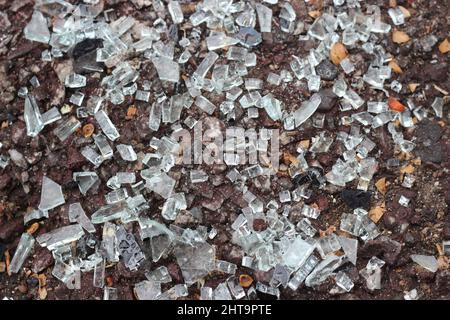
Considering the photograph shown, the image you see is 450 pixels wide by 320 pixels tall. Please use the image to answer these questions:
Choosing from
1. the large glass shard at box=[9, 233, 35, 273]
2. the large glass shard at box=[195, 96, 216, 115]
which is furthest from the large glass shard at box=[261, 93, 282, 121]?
the large glass shard at box=[9, 233, 35, 273]

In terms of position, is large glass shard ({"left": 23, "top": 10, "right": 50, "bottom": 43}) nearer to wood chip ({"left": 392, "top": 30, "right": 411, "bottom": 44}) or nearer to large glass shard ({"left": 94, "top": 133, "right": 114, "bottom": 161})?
large glass shard ({"left": 94, "top": 133, "right": 114, "bottom": 161})

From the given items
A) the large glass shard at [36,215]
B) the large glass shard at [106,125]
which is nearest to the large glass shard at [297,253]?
the large glass shard at [106,125]

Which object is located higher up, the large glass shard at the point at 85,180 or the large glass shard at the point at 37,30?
the large glass shard at the point at 37,30

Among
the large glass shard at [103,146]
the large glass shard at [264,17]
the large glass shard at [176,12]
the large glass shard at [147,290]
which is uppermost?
the large glass shard at [176,12]

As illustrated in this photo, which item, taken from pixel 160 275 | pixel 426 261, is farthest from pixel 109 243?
pixel 426 261

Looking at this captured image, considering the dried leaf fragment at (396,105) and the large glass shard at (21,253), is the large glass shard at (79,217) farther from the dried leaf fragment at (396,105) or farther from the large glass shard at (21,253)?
the dried leaf fragment at (396,105)

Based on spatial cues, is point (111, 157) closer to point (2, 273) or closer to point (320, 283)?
point (2, 273)

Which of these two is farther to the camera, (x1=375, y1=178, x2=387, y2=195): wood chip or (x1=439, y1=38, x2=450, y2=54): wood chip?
(x1=439, y1=38, x2=450, y2=54): wood chip
